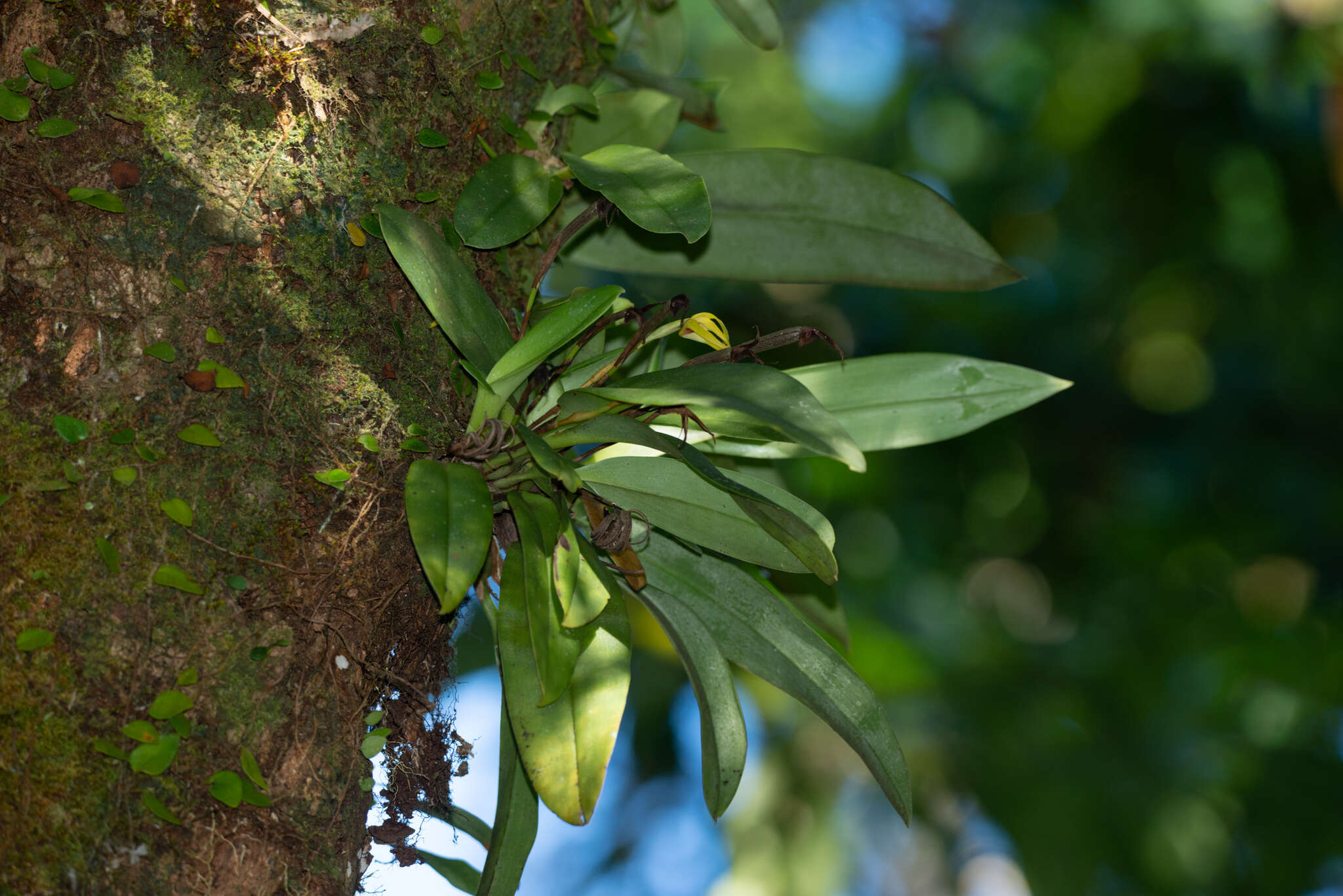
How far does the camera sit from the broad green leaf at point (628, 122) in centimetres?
89

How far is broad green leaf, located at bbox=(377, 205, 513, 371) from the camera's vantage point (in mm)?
632

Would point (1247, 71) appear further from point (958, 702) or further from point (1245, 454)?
point (958, 702)

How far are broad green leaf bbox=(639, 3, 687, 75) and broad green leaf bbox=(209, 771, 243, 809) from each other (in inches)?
37.5

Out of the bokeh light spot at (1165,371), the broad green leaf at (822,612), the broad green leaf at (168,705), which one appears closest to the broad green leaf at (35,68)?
the broad green leaf at (168,705)

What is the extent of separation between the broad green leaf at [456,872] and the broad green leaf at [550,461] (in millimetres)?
464

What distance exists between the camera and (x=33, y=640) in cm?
52

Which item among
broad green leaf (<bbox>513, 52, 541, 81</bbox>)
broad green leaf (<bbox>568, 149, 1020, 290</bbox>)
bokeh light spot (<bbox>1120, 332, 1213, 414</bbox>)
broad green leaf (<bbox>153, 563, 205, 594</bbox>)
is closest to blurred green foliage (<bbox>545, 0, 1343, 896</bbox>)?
bokeh light spot (<bbox>1120, 332, 1213, 414</bbox>)

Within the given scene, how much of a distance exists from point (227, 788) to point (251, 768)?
0.02m

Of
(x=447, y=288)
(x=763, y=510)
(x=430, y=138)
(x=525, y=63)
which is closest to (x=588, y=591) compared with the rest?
(x=763, y=510)

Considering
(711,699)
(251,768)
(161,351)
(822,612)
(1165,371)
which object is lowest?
(1165,371)

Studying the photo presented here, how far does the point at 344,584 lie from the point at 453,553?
88mm

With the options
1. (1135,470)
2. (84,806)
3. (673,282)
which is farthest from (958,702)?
(84,806)

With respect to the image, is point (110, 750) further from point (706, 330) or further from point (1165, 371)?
point (1165, 371)

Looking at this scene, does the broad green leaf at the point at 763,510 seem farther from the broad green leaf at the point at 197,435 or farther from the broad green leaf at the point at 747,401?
the broad green leaf at the point at 197,435
